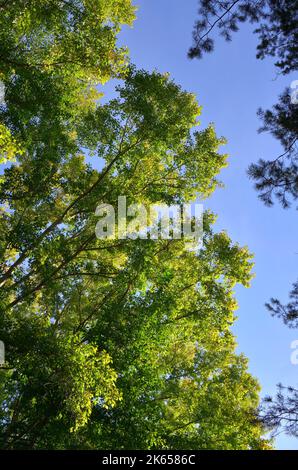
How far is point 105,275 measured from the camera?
1113 cm

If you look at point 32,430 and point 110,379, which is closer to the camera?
point 110,379

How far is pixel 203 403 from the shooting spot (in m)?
11.4

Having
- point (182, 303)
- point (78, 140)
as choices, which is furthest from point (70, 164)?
point (182, 303)

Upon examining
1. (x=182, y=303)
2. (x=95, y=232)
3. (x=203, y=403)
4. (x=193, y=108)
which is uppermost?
(x=193, y=108)

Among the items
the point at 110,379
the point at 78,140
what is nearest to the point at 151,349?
the point at 110,379

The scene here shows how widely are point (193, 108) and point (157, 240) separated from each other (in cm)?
426

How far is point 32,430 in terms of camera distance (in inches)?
335

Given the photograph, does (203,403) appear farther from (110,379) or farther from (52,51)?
(52,51)

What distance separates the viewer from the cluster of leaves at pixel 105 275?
25.1ft

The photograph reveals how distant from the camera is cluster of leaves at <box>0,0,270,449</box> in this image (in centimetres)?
765

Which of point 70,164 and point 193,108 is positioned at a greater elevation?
point 193,108
